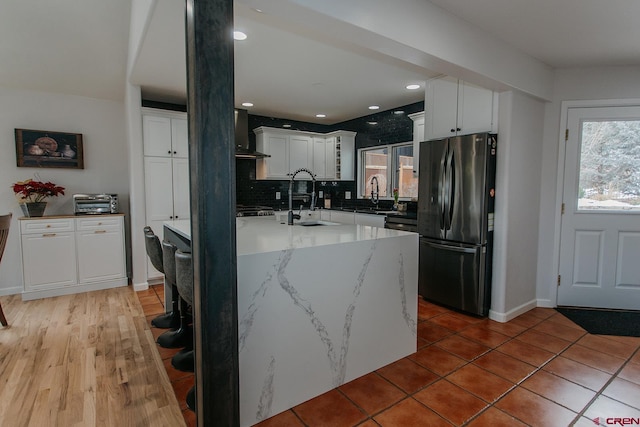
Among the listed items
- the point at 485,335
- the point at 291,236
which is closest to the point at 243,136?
the point at 291,236

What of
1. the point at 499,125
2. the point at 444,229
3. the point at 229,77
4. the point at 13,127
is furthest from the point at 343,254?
the point at 13,127

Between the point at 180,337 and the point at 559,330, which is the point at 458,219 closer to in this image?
the point at 559,330

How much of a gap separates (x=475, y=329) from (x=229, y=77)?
2905 millimetres

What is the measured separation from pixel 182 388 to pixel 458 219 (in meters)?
2.72

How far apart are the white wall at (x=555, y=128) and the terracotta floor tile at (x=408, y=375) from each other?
2.10 meters

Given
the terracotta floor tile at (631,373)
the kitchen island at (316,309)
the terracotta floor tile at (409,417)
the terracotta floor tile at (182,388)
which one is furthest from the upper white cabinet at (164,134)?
the terracotta floor tile at (631,373)

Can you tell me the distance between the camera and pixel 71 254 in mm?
3988

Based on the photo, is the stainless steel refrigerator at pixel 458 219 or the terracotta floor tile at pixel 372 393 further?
the stainless steel refrigerator at pixel 458 219

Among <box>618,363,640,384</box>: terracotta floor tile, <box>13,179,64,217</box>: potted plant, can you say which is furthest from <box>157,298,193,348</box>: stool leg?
<box>618,363,640,384</box>: terracotta floor tile

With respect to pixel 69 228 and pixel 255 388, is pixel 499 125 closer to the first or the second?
pixel 255 388

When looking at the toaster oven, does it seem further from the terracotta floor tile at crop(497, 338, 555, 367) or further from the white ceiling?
the terracotta floor tile at crop(497, 338, 555, 367)

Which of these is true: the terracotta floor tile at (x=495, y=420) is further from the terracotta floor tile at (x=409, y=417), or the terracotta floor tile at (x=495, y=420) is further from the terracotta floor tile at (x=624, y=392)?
the terracotta floor tile at (x=624, y=392)

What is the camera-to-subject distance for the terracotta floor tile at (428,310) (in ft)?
11.0

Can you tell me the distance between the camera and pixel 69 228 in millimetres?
3963
